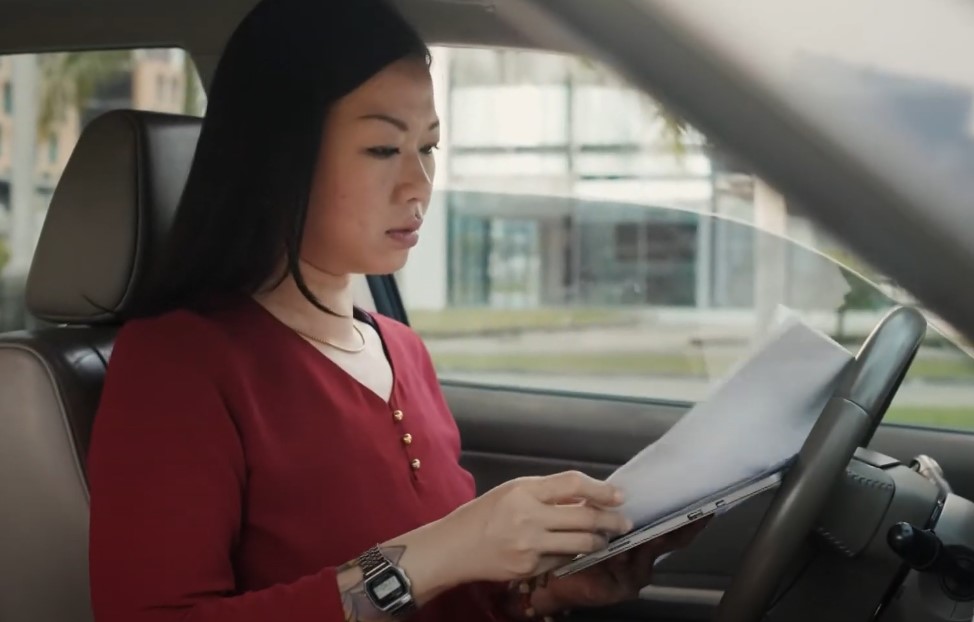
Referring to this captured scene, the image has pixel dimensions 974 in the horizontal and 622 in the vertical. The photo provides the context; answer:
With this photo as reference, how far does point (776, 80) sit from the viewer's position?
2.13 ft

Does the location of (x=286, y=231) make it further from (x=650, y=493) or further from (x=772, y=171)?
(x=772, y=171)

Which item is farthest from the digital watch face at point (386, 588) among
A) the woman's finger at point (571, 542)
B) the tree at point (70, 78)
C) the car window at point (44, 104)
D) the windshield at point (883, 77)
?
the tree at point (70, 78)

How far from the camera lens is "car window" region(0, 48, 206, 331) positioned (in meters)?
2.22

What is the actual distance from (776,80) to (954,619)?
898 mm

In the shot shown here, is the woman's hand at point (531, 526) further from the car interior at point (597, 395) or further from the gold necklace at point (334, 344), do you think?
the gold necklace at point (334, 344)

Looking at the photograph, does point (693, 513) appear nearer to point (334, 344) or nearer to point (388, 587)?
point (388, 587)

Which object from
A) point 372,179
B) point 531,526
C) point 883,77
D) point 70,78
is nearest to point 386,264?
point 372,179

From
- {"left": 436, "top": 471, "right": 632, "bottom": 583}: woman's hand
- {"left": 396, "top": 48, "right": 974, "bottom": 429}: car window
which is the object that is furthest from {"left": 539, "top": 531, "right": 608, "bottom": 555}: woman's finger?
{"left": 396, "top": 48, "right": 974, "bottom": 429}: car window

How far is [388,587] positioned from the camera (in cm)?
125

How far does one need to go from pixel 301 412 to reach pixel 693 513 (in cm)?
48

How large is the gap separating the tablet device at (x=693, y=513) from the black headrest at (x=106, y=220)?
0.75m

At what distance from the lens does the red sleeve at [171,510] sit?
125cm

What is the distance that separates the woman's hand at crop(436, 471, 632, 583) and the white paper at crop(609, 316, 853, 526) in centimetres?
3

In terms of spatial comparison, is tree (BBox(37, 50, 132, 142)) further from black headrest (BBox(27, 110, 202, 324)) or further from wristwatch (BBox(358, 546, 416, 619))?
wristwatch (BBox(358, 546, 416, 619))
